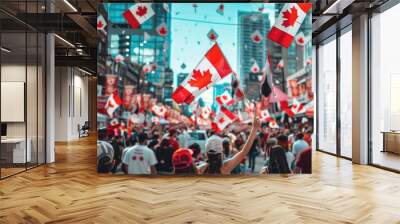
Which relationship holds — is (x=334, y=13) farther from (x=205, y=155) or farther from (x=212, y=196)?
(x=212, y=196)

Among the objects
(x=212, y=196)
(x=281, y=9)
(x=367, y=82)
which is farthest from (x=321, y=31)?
(x=212, y=196)

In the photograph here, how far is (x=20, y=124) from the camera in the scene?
6832 mm

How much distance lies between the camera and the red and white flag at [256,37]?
6.42m

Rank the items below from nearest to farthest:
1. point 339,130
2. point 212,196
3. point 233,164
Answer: point 212,196, point 233,164, point 339,130

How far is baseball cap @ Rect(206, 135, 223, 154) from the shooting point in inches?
251

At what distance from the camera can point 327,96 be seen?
10523 millimetres

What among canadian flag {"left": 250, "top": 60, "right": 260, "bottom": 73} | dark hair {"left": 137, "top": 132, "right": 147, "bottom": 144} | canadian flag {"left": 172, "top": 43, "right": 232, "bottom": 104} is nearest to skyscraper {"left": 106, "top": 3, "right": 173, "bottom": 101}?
canadian flag {"left": 172, "top": 43, "right": 232, "bottom": 104}

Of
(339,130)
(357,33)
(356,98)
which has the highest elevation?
(357,33)

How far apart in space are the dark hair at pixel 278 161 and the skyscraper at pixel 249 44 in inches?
39.5

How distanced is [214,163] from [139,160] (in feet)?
4.18

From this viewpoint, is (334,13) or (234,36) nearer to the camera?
(234,36)

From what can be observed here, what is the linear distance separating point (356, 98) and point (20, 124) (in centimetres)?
676

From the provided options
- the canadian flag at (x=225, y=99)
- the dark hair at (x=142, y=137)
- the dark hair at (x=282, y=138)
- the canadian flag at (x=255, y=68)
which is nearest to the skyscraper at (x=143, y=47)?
the dark hair at (x=142, y=137)

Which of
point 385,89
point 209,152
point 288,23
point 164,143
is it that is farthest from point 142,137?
point 385,89
